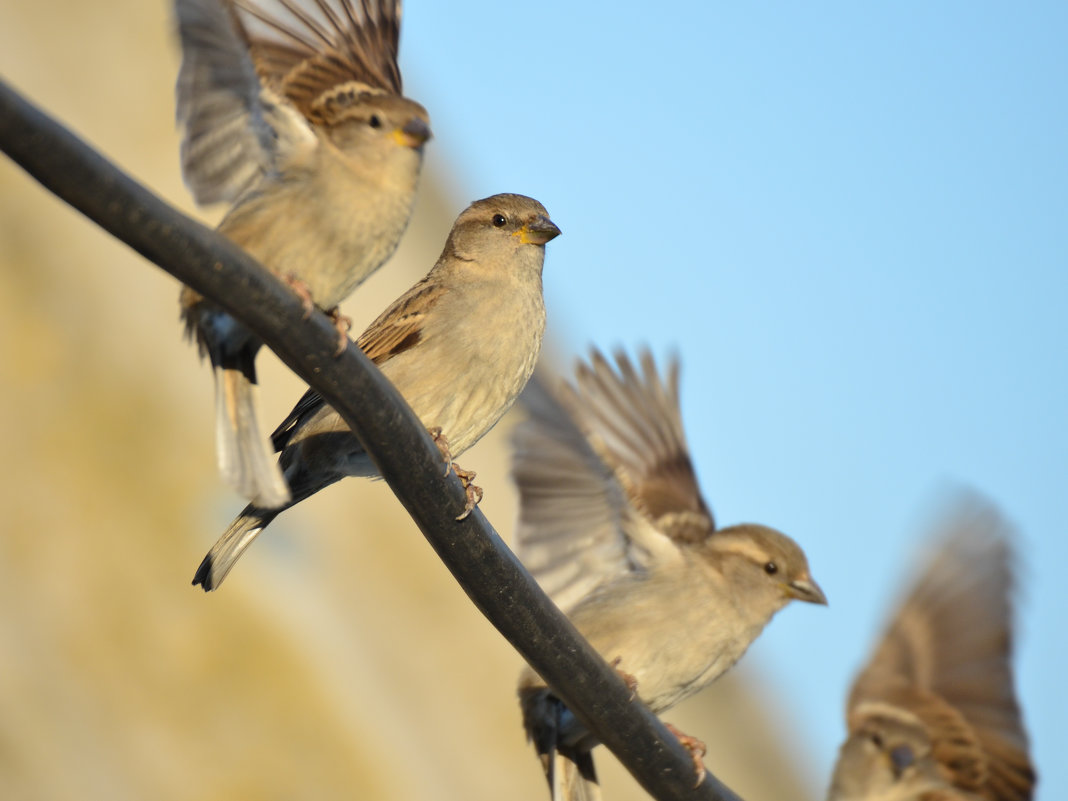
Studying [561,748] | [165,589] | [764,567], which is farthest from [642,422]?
[165,589]

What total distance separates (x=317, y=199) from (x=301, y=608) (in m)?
15.6

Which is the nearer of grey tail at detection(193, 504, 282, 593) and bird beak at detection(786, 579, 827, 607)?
grey tail at detection(193, 504, 282, 593)

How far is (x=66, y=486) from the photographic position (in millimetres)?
17922

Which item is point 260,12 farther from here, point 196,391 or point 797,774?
point 797,774

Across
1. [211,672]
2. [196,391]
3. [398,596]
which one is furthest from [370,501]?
[211,672]

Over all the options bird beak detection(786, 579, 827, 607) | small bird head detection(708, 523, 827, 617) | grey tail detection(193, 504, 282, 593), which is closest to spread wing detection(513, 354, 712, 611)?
small bird head detection(708, 523, 827, 617)

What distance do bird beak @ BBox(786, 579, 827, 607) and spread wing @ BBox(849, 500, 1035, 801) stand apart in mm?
438

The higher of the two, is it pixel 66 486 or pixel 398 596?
pixel 66 486

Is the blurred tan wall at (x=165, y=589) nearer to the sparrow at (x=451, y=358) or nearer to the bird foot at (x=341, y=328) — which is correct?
the sparrow at (x=451, y=358)

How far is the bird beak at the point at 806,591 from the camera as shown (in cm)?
509

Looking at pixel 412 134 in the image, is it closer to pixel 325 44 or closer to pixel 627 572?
pixel 325 44

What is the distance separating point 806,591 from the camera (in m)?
5.11

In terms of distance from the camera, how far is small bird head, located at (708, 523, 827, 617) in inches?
195

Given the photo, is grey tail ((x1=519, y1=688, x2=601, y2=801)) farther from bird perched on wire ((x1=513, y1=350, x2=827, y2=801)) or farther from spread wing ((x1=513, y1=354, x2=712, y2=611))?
spread wing ((x1=513, y1=354, x2=712, y2=611))
